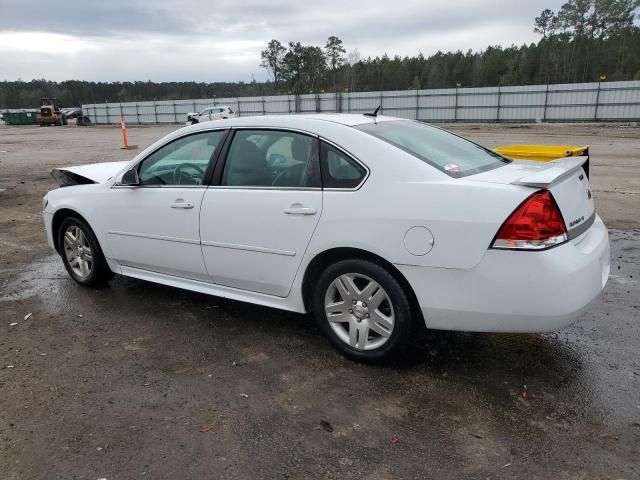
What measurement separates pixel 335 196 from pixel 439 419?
55.9 inches

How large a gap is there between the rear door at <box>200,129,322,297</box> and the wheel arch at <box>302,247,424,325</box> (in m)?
0.11

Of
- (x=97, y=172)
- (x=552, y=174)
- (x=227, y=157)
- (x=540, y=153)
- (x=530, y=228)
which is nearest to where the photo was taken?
(x=530, y=228)

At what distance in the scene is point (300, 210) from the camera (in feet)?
11.1

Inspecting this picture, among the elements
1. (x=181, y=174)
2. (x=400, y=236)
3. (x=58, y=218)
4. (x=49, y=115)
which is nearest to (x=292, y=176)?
(x=400, y=236)

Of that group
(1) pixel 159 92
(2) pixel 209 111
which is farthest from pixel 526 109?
(1) pixel 159 92

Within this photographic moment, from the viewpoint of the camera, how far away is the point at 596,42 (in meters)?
65.1

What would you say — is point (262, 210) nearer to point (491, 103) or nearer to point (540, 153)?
point (540, 153)

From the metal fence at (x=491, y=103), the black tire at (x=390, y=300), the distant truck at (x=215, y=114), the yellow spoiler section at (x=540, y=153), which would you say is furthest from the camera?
the distant truck at (x=215, y=114)

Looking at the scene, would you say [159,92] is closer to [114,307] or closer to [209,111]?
[209,111]

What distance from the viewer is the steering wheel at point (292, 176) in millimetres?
3482

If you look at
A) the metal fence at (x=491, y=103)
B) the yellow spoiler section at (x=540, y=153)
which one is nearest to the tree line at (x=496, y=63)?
the metal fence at (x=491, y=103)

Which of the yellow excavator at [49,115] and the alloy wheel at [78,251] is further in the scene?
the yellow excavator at [49,115]

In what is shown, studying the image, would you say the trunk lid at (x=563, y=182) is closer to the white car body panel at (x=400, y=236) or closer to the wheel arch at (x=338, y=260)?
the white car body panel at (x=400, y=236)

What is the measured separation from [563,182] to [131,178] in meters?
3.20
